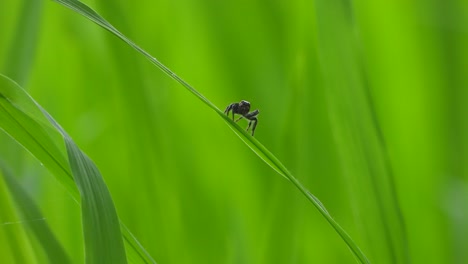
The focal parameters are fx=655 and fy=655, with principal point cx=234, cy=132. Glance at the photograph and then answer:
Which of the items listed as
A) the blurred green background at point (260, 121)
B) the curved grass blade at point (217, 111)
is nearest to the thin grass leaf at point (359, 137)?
the blurred green background at point (260, 121)

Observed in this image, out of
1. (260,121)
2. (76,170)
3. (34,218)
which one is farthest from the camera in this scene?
(260,121)

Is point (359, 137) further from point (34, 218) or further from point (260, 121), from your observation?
point (34, 218)

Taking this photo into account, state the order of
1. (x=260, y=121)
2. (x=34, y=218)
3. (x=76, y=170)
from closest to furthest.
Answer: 1. (x=76, y=170)
2. (x=34, y=218)
3. (x=260, y=121)

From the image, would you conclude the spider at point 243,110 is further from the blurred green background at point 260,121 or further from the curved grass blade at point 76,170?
the curved grass blade at point 76,170

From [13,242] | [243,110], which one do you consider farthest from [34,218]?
[243,110]

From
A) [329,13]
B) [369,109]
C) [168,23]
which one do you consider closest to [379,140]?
[369,109]

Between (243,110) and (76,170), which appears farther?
(243,110)

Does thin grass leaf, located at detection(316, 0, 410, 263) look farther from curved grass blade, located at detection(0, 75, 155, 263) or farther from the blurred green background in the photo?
curved grass blade, located at detection(0, 75, 155, 263)
